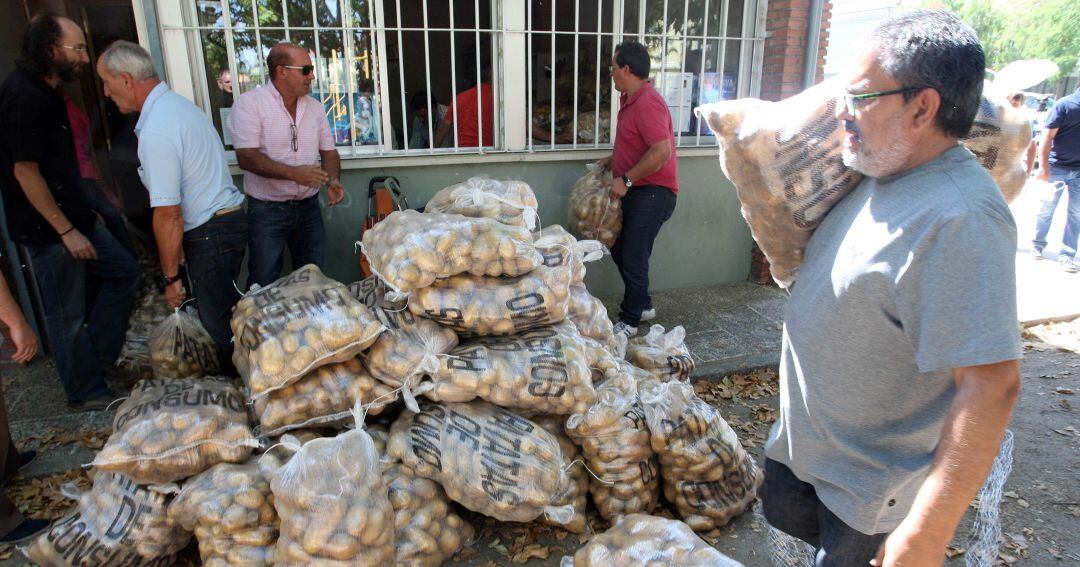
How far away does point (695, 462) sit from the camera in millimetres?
2932

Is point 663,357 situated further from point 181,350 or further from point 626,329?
point 181,350

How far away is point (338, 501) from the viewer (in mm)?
2160

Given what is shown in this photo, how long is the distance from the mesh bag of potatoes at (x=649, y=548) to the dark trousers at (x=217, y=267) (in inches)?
100

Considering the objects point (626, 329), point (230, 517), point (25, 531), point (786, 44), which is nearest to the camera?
point (230, 517)

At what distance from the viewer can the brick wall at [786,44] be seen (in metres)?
5.67

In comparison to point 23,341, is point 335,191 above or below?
above

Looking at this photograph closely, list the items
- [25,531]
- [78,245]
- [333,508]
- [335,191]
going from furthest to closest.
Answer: [335,191] < [78,245] < [25,531] < [333,508]

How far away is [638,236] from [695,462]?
229cm

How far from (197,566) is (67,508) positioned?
96 cm

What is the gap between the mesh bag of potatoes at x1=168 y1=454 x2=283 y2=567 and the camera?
2312mm

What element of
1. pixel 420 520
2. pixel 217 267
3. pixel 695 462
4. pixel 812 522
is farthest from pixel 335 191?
pixel 812 522

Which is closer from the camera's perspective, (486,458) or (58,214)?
(486,458)

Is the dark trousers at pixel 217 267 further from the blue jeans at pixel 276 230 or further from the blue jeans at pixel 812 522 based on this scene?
the blue jeans at pixel 812 522

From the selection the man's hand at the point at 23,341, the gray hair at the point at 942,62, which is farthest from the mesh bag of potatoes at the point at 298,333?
the gray hair at the point at 942,62
